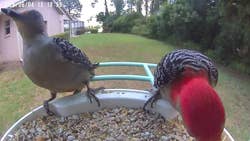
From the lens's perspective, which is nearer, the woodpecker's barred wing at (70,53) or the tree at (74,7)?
the woodpecker's barred wing at (70,53)

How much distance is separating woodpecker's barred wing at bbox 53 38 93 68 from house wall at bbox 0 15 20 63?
18.8 ft

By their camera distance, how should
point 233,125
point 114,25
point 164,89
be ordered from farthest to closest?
point 114,25, point 233,125, point 164,89

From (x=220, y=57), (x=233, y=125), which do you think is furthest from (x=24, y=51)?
(x=220, y=57)

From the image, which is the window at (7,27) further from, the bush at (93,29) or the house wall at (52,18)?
the bush at (93,29)

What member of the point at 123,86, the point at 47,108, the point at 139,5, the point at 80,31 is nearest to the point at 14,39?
the point at 123,86

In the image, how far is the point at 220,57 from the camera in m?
7.09

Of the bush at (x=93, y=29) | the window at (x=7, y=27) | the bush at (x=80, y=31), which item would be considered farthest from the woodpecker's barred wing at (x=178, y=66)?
the bush at (x=93, y=29)

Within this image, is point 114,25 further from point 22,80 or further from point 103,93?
point 103,93

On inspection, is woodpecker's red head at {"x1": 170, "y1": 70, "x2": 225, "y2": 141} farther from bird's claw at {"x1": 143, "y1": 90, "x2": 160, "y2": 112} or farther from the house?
the house

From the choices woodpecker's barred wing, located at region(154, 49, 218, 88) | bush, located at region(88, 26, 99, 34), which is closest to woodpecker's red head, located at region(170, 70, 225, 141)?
woodpecker's barred wing, located at region(154, 49, 218, 88)

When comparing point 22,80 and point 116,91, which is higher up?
point 116,91

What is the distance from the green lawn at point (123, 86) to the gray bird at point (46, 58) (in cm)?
272

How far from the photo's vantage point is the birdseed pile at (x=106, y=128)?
1227 millimetres

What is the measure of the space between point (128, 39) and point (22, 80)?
14.2 ft
